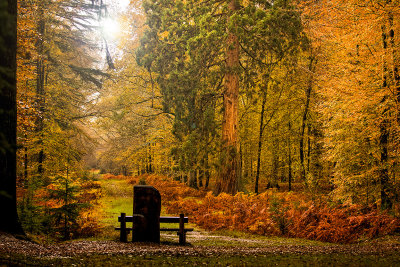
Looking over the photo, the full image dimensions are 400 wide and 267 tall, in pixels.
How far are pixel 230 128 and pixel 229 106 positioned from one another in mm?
1035

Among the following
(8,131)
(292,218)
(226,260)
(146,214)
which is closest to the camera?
(226,260)

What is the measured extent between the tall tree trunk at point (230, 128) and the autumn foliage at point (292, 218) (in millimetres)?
1135

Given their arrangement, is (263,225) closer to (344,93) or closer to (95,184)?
(344,93)

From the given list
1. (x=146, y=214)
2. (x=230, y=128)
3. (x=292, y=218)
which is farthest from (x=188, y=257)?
(x=230, y=128)

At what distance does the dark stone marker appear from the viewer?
295 inches

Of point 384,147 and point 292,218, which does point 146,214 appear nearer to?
point 292,218

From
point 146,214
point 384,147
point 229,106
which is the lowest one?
point 146,214

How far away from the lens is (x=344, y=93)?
10.3 m

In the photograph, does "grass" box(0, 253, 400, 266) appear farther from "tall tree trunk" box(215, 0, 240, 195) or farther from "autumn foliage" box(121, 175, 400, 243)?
"tall tree trunk" box(215, 0, 240, 195)

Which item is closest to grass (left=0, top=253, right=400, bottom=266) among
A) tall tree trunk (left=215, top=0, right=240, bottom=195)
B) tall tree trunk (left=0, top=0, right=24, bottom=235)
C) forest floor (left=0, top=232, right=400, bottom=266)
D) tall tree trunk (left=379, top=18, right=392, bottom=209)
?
forest floor (left=0, top=232, right=400, bottom=266)

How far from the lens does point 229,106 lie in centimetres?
1402

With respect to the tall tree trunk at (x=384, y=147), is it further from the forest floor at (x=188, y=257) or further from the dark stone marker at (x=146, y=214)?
the dark stone marker at (x=146, y=214)

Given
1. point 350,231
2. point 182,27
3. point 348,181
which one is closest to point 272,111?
point 182,27

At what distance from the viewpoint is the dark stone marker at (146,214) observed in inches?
295
